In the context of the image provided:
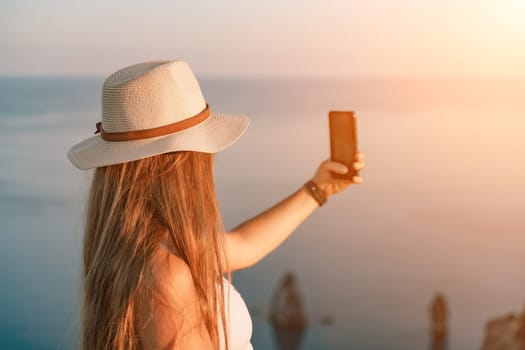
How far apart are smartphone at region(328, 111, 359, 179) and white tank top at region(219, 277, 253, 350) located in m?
0.38

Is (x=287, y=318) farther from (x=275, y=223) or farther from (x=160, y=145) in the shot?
(x=160, y=145)

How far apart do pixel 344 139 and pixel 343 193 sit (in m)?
1.63

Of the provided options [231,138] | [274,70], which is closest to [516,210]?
[274,70]

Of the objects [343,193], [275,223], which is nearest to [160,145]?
[275,223]

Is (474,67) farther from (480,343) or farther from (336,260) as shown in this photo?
(480,343)

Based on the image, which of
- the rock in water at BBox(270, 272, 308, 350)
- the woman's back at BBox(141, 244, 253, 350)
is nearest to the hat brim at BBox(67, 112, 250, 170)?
the woman's back at BBox(141, 244, 253, 350)

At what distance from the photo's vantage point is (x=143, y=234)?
997mm

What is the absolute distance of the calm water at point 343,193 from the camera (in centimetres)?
298

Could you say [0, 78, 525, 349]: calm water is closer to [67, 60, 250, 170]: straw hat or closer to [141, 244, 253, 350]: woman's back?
[67, 60, 250, 170]: straw hat

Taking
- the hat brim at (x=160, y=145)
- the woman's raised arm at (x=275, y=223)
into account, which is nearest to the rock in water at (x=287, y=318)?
the woman's raised arm at (x=275, y=223)

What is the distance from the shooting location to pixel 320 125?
3.04 metres

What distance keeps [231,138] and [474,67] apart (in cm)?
211

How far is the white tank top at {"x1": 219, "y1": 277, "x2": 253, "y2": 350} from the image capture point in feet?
3.66

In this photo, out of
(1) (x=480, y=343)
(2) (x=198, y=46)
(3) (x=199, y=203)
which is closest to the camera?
(3) (x=199, y=203)
